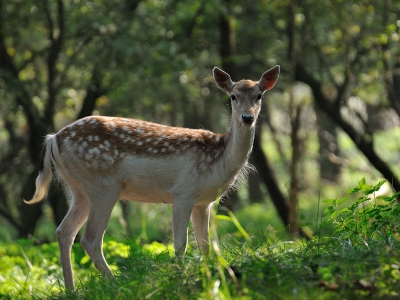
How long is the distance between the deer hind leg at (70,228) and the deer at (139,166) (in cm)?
1

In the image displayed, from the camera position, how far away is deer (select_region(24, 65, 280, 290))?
6.51m

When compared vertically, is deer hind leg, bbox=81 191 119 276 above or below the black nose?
below

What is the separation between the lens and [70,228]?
675 centimetres

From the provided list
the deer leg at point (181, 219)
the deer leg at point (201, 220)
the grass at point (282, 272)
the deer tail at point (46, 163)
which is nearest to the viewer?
the grass at point (282, 272)

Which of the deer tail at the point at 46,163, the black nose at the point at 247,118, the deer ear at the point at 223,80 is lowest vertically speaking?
the deer tail at the point at 46,163

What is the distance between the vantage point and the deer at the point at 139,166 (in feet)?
21.4

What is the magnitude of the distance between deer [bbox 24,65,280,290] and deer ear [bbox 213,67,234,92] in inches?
7.4

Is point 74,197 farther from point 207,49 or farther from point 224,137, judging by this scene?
point 207,49

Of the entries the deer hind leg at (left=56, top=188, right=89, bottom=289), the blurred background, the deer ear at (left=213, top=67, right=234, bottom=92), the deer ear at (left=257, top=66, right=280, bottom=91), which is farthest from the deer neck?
the blurred background

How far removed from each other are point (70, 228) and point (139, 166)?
3.22 ft

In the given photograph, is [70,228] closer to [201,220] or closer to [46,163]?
[46,163]

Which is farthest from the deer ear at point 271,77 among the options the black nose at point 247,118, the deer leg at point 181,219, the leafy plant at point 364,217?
the leafy plant at point 364,217

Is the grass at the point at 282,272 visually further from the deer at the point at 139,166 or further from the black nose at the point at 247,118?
the black nose at the point at 247,118

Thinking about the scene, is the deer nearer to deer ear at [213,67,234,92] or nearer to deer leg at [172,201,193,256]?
deer leg at [172,201,193,256]
